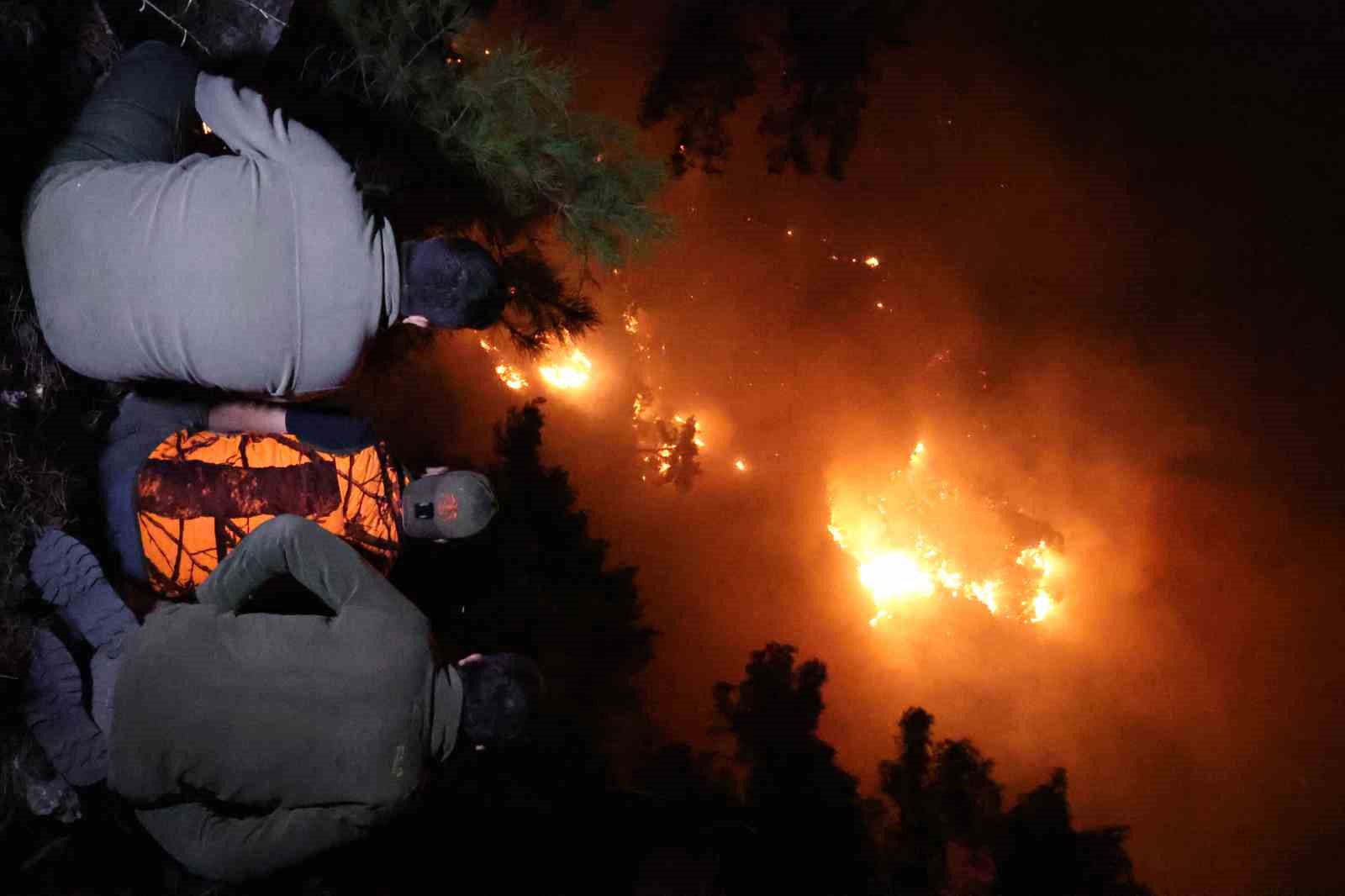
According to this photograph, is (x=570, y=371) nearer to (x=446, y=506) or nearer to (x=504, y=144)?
(x=504, y=144)

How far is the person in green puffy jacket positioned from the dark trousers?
1.29 m

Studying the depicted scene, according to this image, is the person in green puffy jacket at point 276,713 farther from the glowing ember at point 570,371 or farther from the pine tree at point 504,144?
the glowing ember at point 570,371

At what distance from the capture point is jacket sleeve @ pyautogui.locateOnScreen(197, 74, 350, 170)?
183 centimetres

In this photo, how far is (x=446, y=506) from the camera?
8.08 feet

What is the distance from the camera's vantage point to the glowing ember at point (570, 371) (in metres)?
4.72

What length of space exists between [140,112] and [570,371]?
113 inches

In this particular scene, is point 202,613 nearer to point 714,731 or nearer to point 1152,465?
point 714,731

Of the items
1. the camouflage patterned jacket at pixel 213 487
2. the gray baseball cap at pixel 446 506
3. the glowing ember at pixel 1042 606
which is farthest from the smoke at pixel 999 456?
the camouflage patterned jacket at pixel 213 487

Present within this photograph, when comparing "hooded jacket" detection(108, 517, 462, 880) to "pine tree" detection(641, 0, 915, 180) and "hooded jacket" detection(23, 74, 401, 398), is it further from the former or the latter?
"pine tree" detection(641, 0, 915, 180)

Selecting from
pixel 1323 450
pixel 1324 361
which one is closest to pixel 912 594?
pixel 1323 450

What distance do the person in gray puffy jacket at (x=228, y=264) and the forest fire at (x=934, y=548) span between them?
4.07 m

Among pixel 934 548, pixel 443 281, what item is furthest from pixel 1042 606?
pixel 443 281

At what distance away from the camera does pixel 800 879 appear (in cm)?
372

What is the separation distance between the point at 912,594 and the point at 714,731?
1.90m
